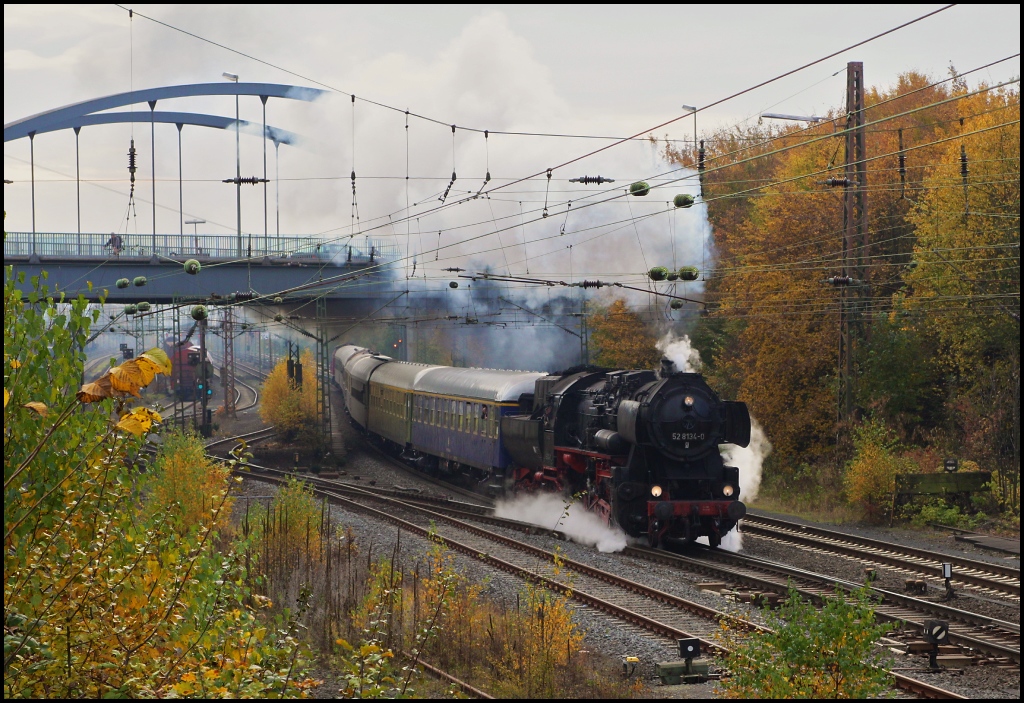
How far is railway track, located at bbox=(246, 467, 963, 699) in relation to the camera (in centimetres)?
1280

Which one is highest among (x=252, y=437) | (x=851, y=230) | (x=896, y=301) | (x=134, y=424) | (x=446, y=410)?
(x=851, y=230)

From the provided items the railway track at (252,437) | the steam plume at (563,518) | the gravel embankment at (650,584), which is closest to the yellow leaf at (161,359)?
the gravel embankment at (650,584)

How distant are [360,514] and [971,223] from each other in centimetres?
1646

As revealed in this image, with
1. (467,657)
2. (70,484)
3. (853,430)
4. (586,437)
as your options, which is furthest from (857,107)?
(70,484)

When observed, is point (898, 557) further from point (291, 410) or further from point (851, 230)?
point (291, 410)

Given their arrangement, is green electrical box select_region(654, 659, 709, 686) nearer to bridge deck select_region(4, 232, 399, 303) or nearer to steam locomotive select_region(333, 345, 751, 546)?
steam locomotive select_region(333, 345, 751, 546)

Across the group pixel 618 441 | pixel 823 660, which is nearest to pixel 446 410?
pixel 618 441

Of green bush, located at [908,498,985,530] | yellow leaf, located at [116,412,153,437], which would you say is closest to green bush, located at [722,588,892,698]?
yellow leaf, located at [116,412,153,437]

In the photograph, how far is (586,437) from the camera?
779 inches

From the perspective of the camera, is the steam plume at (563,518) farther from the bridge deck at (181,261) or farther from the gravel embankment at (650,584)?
the bridge deck at (181,261)

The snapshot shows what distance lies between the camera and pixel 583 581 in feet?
53.5

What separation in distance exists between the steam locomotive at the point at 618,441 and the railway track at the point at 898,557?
2.03 metres

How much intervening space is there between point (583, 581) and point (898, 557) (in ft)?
18.6

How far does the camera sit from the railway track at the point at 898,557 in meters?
15.6
